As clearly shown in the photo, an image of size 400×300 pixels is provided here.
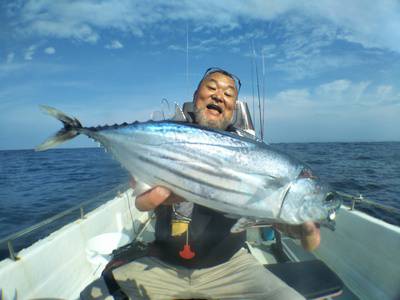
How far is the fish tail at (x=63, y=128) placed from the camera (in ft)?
7.48

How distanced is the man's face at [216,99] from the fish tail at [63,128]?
1.33 m

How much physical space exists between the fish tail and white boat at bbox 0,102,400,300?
786mm

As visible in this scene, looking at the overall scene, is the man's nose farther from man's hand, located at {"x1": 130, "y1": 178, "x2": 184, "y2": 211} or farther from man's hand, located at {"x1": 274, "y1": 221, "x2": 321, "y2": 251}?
man's hand, located at {"x1": 274, "y1": 221, "x2": 321, "y2": 251}

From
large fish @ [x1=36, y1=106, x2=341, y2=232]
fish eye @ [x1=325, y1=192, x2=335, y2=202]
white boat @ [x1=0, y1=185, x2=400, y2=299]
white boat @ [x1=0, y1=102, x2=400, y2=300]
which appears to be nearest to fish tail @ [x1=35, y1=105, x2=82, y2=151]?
large fish @ [x1=36, y1=106, x2=341, y2=232]

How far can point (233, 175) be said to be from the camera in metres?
1.94

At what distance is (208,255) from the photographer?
9.57ft

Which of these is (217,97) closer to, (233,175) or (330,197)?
(233,175)

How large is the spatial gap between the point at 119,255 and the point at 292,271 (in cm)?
213

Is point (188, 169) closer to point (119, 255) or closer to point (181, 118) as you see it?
point (181, 118)

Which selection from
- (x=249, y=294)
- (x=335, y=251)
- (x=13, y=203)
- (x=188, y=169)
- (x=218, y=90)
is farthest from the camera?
(x=13, y=203)

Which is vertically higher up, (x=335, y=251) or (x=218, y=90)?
(x=218, y=90)

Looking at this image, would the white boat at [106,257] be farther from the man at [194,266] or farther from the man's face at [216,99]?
the man's face at [216,99]

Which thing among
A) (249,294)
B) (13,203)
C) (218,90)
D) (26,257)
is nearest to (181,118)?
(218,90)

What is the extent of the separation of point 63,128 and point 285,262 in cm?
360
